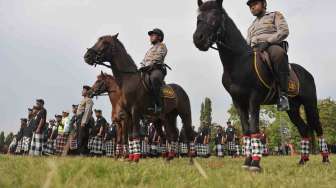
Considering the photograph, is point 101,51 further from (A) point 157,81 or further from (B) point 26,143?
(B) point 26,143

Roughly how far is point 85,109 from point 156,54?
23.2 ft

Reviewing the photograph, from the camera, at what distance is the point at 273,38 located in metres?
7.32

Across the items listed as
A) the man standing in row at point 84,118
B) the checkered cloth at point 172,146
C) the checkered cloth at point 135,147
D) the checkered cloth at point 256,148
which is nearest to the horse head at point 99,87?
the man standing in row at point 84,118

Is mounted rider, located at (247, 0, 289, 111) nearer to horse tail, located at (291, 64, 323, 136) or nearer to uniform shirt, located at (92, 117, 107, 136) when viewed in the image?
horse tail, located at (291, 64, 323, 136)

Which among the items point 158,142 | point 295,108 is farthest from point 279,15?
point 158,142

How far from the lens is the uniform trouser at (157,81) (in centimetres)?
1018

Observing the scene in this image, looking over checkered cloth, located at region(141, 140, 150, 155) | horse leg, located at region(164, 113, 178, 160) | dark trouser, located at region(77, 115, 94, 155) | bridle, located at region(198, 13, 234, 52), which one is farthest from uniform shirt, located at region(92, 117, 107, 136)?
bridle, located at region(198, 13, 234, 52)

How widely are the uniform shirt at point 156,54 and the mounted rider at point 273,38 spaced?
313cm

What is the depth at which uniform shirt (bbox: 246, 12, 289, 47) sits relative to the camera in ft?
24.1

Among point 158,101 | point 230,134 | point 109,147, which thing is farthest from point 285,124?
point 158,101

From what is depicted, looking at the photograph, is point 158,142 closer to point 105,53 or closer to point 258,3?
point 105,53

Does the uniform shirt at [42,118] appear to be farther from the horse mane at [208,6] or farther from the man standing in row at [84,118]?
the horse mane at [208,6]

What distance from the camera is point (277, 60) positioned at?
693 cm

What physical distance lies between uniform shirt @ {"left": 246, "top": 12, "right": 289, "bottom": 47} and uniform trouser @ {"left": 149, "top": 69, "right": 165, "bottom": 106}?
3.01 meters
